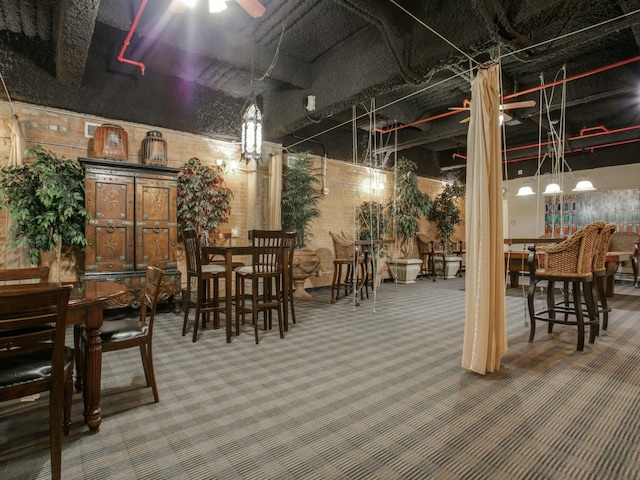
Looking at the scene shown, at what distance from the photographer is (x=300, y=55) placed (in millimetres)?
4984

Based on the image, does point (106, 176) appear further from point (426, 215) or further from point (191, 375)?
point (426, 215)

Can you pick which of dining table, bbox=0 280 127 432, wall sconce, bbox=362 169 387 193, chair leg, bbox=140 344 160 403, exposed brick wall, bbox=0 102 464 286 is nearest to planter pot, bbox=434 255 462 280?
exposed brick wall, bbox=0 102 464 286

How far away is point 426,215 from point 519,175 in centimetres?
324

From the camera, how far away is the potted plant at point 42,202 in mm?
3828

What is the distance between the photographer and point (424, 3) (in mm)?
3406

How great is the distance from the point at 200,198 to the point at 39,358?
389cm

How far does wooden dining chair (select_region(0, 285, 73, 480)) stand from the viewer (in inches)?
52.5

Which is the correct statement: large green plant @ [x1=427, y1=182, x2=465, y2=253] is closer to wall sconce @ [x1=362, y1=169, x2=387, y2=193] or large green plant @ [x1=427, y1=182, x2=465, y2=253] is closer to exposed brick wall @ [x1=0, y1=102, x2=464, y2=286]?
exposed brick wall @ [x1=0, y1=102, x2=464, y2=286]

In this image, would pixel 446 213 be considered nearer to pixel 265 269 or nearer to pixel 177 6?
pixel 265 269

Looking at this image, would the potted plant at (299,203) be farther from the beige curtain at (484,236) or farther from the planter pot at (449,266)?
the planter pot at (449,266)

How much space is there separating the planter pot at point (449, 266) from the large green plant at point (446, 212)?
24.9 inches

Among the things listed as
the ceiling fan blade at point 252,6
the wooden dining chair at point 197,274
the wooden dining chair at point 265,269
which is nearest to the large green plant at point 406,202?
the wooden dining chair at point 265,269

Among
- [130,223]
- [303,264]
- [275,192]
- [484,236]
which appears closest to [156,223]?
[130,223]

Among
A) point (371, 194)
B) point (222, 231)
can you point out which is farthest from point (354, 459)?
point (371, 194)
